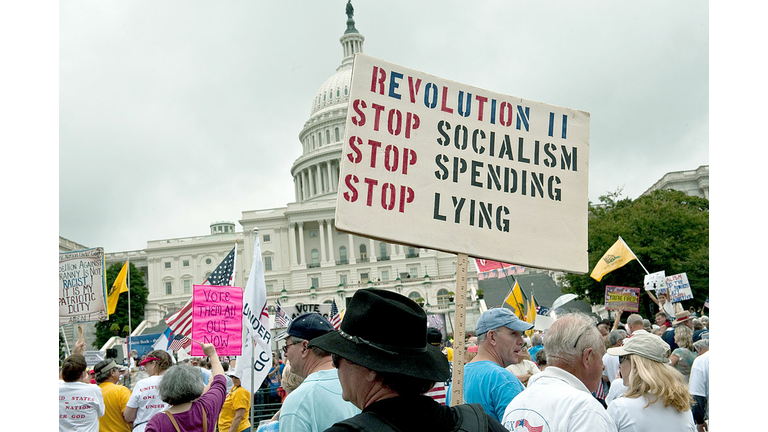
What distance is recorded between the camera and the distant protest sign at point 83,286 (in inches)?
454

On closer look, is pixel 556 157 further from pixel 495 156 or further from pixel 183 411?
→ pixel 183 411

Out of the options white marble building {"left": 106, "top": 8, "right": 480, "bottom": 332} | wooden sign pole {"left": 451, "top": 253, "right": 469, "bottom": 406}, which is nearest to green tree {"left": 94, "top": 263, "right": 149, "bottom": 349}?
white marble building {"left": 106, "top": 8, "right": 480, "bottom": 332}

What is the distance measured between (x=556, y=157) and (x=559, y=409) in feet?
4.52

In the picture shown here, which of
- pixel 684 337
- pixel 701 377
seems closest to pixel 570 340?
pixel 701 377

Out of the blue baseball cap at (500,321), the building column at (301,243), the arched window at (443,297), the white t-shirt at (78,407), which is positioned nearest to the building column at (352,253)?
the building column at (301,243)

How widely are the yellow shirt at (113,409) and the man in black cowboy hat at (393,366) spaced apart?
5.10 metres

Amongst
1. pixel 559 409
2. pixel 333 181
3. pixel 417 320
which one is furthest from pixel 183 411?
pixel 333 181

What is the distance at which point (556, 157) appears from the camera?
148 inches

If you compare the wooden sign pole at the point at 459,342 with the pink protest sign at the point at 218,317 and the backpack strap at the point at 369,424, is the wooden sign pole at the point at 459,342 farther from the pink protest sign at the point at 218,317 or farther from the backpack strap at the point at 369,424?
the pink protest sign at the point at 218,317

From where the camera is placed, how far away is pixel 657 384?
393 centimetres

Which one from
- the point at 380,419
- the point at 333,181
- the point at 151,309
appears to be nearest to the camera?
the point at 380,419

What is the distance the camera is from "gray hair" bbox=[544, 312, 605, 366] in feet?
10.9

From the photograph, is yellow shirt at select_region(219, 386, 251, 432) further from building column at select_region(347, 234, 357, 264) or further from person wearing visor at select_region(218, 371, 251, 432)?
building column at select_region(347, 234, 357, 264)

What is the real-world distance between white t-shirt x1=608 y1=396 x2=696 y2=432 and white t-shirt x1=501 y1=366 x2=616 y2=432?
0.79 meters
